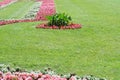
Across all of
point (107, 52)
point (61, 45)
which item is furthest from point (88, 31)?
point (107, 52)

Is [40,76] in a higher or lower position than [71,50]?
higher

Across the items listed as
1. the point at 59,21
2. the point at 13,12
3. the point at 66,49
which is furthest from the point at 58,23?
the point at 13,12

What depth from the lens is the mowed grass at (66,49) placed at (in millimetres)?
12750

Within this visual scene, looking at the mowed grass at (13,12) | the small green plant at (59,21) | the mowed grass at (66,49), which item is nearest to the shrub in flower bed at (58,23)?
the small green plant at (59,21)

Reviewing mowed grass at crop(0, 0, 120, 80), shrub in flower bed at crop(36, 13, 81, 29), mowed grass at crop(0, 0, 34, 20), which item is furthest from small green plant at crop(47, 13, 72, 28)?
mowed grass at crop(0, 0, 34, 20)

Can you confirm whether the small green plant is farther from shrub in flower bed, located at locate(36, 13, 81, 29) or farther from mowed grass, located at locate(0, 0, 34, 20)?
mowed grass, located at locate(0, 0, 34, 20)

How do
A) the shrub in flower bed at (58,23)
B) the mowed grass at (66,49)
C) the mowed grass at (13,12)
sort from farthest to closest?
1. the mowed grass at (13,12)
2. the shrub in flower bed at (58,23)
3. the mowed grass at (66,49)

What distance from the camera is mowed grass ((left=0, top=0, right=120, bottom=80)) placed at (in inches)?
502

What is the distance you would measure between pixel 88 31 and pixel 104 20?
16.3 feet

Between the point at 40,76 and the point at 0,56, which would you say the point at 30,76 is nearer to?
the point at 40,76

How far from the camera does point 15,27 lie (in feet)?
70.0

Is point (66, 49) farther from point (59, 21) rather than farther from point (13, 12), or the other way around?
point (13, 12)

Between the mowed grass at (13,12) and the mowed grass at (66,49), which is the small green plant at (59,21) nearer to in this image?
the mowed grass at (66,49)

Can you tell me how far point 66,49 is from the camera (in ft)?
50.5
